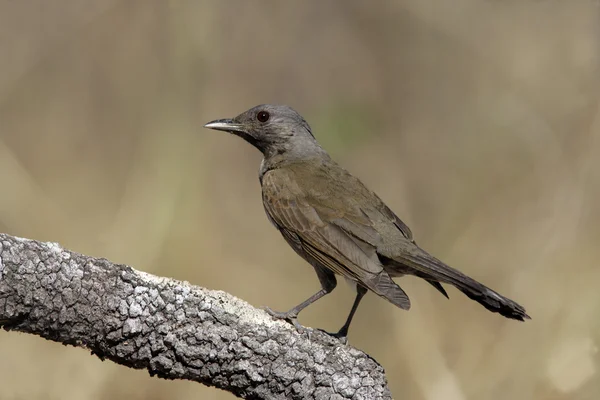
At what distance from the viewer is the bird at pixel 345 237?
13.0 ft

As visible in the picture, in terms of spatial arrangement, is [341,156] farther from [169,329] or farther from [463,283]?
[169,329]

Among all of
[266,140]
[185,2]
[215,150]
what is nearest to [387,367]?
[266,140]

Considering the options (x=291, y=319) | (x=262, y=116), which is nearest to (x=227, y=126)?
(x=262, y=116)

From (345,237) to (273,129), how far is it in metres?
1.44

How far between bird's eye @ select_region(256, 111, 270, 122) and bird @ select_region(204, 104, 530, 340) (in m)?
0.41

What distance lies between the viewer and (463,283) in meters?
3.87

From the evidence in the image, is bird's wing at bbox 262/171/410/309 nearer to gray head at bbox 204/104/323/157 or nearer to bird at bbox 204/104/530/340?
bird at bbox 204/104/530/340

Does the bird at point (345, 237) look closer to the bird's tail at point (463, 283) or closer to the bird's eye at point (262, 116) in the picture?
the bird's tail at point (463, 283)

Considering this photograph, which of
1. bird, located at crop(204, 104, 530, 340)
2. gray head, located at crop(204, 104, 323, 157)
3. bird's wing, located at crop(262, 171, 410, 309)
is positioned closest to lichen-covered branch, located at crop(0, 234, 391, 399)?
bird, located at crop(204, 104, 530, 340)

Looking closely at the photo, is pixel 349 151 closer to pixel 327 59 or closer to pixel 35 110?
pixel 327 59

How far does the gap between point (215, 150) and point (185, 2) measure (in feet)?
4.39

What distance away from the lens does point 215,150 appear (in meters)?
6.82

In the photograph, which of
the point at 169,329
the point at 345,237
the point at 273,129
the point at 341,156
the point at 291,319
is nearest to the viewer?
the point at 169,329

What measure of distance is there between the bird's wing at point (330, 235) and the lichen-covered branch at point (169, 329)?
848 millimetres
